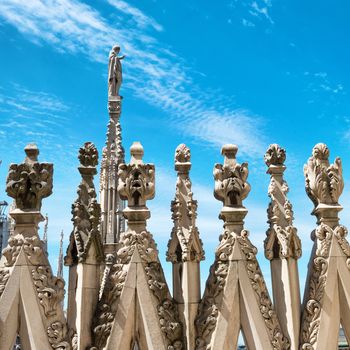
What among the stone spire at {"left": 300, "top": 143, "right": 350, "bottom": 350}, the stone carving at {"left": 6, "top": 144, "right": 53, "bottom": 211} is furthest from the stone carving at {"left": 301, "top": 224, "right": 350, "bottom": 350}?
the stone carving at {"left": 6, "top": 144, "right": 53, "bottom": 211}

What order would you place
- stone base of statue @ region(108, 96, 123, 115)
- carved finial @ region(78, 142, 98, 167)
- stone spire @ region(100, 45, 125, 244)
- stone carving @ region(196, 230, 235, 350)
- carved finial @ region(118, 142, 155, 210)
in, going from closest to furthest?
stone carving @ region(196, 230, 235, 350), carved finial @ region(118, 142, 155, 210), carved finial @ region(78, 142, 98, 167), stone spire @ region(100, 45, 125, 244), stone base of statue @ region(108, 96, 123, 115)

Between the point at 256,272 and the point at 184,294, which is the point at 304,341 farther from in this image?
the point at 184,294

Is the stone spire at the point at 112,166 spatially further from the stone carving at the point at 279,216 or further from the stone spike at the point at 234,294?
the stone spike at the point at 234,294

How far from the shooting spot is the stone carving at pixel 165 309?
8.16 meters

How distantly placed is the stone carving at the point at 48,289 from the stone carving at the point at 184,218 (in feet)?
6.54

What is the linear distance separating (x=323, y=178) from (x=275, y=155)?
3.24 ft

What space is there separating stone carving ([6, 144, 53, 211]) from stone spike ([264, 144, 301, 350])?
13.5ft

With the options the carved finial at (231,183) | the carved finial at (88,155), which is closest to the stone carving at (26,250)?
the carved finial at (88,155)

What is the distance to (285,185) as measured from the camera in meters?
9.31

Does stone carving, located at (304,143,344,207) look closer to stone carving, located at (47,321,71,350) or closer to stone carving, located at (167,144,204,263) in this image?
stone carving, located at (167,144,204,263)

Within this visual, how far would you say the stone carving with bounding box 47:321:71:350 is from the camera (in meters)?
7.81

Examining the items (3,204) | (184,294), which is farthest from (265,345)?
(3,204)

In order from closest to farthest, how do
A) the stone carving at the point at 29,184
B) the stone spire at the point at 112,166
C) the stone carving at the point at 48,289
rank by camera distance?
the stone carving at the point at 48,289, the stone carving at the point at 29,184, the stone spire at the point at 112,166

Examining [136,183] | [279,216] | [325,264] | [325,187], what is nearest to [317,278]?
[325,264]
